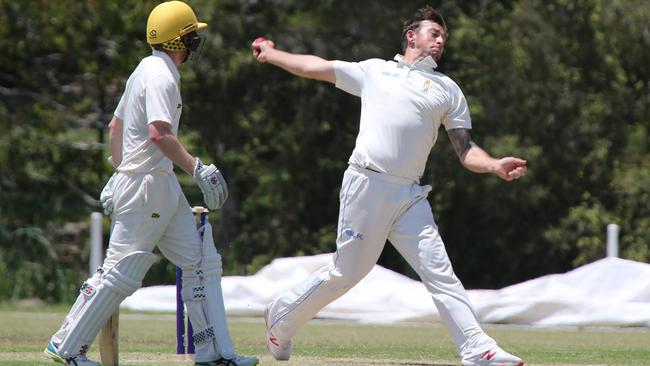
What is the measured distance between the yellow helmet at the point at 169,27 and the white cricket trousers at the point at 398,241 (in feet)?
4.45

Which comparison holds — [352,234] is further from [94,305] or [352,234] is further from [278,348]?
[94,305]

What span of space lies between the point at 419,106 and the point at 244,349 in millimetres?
3098

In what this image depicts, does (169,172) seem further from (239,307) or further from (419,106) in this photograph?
(239,307)

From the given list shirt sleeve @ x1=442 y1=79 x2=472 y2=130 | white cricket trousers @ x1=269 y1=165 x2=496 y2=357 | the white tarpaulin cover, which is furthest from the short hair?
the white tarpaulin cover

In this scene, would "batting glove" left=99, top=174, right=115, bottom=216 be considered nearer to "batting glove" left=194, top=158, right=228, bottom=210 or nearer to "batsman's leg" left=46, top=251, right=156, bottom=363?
"batsman's leg" left=46, top=251, right=156, bottom=363

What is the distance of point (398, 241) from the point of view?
855cm

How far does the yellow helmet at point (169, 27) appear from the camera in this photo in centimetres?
796

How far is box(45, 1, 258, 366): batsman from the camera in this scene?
304 inches

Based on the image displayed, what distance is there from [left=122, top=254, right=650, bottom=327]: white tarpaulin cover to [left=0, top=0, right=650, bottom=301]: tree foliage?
7691 mm

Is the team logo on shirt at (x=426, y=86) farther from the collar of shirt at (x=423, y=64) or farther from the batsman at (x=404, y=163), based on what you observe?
the collar of shirt at (x=423, y=64)

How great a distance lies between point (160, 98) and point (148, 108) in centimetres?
8

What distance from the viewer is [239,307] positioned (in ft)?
56.1

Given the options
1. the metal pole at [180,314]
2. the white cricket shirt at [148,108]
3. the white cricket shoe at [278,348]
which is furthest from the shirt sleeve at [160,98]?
the white cricket shoe at [278,348]

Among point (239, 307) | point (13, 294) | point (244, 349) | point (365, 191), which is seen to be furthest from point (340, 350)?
point (13, 294)
